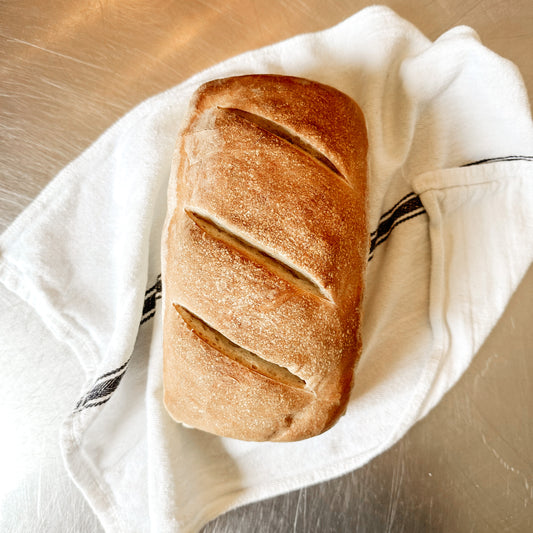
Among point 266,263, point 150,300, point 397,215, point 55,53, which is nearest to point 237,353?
point 266,263

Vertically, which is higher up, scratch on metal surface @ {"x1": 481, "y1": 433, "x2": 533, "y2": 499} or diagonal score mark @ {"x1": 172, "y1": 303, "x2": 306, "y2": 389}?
diagonal score mark @ {"x1": 172, "y1": 303, "x2": 306, "y2": 389}

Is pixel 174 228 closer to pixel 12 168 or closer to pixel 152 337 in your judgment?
pixel 152 337

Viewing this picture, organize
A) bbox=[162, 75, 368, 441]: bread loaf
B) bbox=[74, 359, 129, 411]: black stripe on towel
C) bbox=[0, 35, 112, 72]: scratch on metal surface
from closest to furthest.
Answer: bbox=[162, 75, 368, 441]: bread loaf
bbox=[74, 359, 129, 411]: black stripe on towel
bbox=[0, 35, 112, 72]: scratch on metal surface

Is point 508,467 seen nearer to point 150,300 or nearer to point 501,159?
point 501,159

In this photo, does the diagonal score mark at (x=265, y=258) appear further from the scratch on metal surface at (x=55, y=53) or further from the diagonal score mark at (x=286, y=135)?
the scratch on metal surface at (x=55, y=53)

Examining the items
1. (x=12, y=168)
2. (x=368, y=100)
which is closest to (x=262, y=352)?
(x=368, y=100)

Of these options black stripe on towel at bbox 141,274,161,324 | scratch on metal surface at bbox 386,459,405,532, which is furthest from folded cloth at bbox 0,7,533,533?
scratch on metal surface at bbox 386,459,405,532

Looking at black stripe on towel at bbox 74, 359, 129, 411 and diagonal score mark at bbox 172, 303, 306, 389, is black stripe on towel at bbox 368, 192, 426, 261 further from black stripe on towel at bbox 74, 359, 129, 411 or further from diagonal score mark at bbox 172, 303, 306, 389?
black stripe on towel at bbox 74, 359, 129, 411
